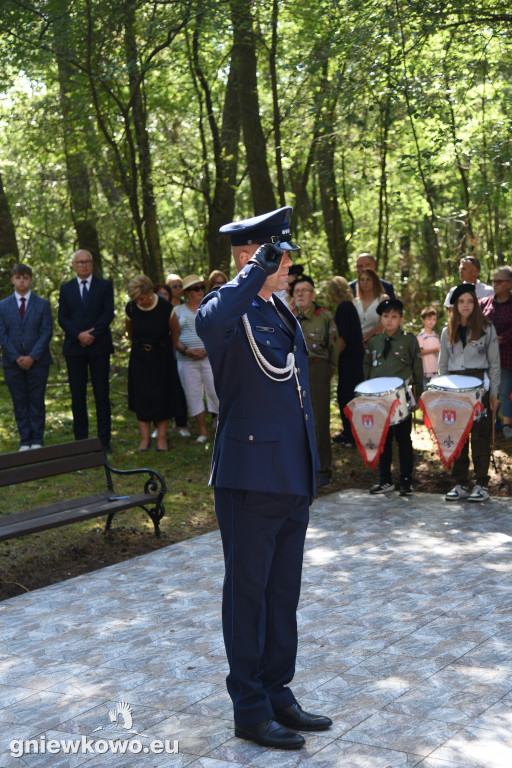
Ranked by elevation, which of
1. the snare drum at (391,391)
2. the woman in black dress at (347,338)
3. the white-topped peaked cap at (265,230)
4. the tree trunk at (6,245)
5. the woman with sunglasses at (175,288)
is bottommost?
the snare drum at (391,391)

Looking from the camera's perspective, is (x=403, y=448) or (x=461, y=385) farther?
(x=403, y=448)

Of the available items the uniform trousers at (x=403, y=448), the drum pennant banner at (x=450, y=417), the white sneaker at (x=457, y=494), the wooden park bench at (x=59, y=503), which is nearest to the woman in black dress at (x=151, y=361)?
the uniform trousers at (x=403, y=448)

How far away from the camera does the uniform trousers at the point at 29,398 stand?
480 inches

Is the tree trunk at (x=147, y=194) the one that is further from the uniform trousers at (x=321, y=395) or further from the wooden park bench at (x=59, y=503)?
the wooden park bench at (x=59, y=503)

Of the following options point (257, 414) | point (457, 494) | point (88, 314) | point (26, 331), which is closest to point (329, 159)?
point (88, 314)

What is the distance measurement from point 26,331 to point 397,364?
15.9ft

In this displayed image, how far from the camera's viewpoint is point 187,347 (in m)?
13.1

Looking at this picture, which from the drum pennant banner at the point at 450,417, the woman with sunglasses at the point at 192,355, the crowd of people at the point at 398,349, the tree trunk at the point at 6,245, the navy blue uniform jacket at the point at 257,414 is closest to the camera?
the navy blue uniform jacket at the point at 257,414

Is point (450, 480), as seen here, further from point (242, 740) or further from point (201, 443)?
point (242, 740)

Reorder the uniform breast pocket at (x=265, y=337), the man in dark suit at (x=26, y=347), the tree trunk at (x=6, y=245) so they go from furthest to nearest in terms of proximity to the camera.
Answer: the tree trunk at (x=6, y=245)
the man in dark suit at (x=26, y=347)
the uniform breast pocket at (x=265, y=337)

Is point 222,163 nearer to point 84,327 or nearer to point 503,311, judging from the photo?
point 84,327

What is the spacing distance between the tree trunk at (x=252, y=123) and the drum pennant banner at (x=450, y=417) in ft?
20.2

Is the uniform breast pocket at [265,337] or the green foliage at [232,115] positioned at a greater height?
the green foliage at [232,115]

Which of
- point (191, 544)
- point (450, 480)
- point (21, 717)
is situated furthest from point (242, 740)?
point (450, 480)
